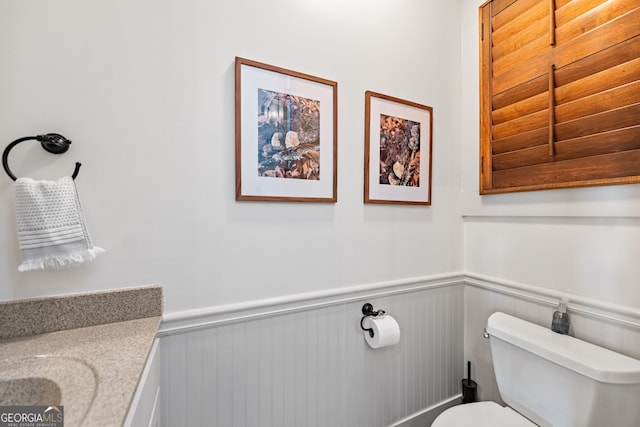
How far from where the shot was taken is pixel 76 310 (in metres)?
0.87

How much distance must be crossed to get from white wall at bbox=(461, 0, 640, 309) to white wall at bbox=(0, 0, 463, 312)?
51 cm

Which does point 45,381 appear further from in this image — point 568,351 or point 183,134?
point 568,351

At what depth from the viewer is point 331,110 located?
1254 mm

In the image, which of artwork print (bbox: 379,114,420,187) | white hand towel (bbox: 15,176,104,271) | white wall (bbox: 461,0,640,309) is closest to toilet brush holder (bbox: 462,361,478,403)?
white wall (bbox: 461,0,640,309)

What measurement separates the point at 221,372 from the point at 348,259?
685 millimetres

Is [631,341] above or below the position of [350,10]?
below

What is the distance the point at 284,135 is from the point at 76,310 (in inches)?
35.9

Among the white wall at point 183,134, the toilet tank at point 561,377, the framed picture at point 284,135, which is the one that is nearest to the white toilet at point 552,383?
the toilet tank at point 561,377

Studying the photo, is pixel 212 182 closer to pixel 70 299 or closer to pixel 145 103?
pixel 145 103

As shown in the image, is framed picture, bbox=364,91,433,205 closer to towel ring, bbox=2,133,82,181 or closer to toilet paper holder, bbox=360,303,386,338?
toilet paper holder, bbox=360,303,386,338

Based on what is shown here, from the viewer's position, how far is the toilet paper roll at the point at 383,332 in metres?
1.26

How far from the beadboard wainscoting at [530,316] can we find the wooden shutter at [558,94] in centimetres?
49

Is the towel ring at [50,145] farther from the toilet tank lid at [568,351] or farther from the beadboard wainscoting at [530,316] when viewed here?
the beadboard wainscoting at [530,316]

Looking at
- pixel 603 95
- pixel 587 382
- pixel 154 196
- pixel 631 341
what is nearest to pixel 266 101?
pixel 154 196
